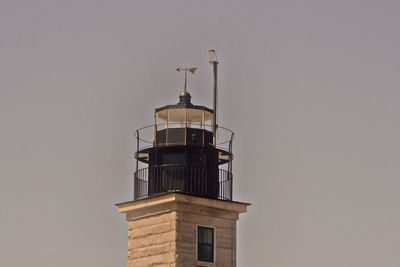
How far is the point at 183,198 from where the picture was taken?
32.9 meters

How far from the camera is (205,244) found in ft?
110

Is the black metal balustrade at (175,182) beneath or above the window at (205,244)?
above

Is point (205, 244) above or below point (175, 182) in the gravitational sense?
below

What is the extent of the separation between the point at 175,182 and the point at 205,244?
2.76 meters

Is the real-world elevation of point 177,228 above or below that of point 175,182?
below

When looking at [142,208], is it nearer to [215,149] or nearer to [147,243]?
[147,243]

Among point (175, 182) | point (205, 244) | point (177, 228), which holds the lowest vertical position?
point (205, 244)

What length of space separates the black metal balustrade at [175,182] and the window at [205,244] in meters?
1.44

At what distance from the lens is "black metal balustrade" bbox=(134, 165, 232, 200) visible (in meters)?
33.8

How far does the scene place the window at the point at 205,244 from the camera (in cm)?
3322

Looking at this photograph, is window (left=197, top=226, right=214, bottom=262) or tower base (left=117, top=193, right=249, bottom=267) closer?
tower base (left=117, top=193, right=249, bottom=267)

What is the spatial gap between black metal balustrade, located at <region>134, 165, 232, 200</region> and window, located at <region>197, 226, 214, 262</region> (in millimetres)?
1440

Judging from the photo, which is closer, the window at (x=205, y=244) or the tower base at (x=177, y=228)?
the tower base at (x=177, y=228)

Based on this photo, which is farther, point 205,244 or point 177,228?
point 205,244
